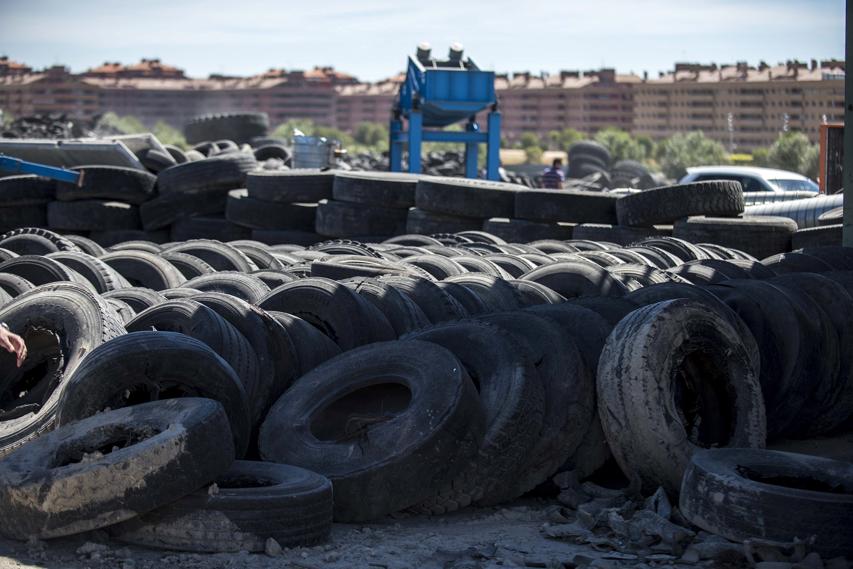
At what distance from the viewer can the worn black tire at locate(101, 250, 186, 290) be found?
9180 mm

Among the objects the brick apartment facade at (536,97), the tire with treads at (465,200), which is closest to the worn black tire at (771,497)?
the tire with treads at (465,200)

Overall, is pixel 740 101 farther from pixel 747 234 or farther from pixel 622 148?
pixel 747 234

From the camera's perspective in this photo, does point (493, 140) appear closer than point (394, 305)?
No

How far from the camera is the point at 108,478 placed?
4625 mm

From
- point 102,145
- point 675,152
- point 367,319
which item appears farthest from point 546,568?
point 675,152

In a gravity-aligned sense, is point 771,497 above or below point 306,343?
below

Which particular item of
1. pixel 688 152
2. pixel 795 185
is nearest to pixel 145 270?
pixel 795 185

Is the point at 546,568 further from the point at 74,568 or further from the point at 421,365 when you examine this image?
the point at 74,568

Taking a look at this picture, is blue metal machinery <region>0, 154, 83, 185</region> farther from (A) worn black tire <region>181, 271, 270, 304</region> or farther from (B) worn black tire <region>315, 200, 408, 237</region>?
(A) worn black tire <region>181, 271, 270, 304</region>

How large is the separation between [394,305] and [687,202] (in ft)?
21.4

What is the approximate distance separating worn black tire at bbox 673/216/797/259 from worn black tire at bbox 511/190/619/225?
1151 mm

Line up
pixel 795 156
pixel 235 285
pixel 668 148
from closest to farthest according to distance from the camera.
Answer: pixel 235 285, pixel 795 156, pixel 668 148

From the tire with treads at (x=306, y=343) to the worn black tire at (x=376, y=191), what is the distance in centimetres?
749

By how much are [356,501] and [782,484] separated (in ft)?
6.44
